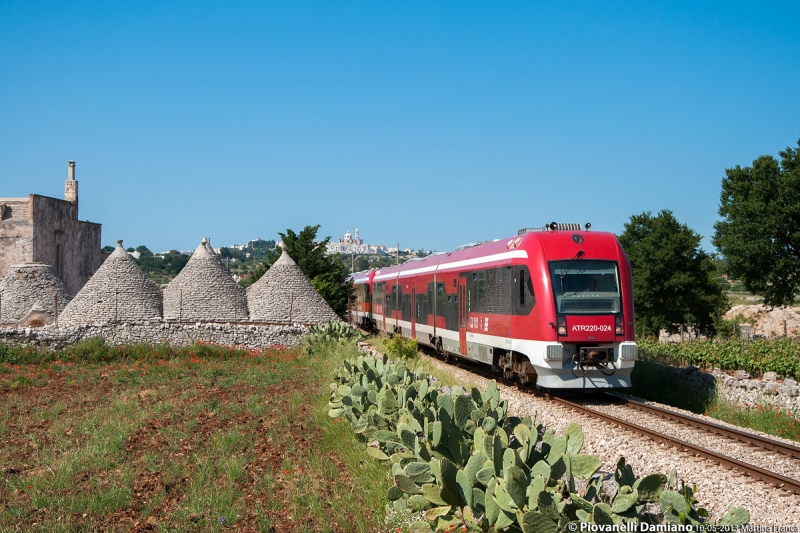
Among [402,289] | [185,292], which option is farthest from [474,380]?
[185,292]

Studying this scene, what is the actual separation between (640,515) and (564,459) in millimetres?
702

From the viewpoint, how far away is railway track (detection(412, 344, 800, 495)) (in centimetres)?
861

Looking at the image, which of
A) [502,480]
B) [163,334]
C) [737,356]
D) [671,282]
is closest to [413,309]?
[163,334]

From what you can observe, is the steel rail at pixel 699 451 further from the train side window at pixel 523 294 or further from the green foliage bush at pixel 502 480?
the green foliage bush at pixel 502 480

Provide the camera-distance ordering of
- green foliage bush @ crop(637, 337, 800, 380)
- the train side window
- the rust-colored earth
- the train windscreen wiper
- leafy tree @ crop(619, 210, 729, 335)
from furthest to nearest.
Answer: leafy tree @ crop(619, 210, 729, 335) → green foliage bush @ crop(637, 337, 800, 380) → the train side window → the train windscreen wiper → the rust-colored earth

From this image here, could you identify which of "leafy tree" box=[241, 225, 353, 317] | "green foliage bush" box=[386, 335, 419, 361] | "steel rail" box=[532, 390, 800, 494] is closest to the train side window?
"steel rail" box=[532, 390, 800, 494]

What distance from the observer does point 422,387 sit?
9.20 metres

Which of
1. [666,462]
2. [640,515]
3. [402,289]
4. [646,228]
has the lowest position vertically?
[666,462]

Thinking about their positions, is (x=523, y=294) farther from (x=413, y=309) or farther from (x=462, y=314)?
(x=413, y=309)

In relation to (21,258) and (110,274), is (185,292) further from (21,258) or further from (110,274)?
(21,258)

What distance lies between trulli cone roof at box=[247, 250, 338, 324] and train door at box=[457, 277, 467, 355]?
41.0ft

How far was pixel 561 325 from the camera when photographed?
1405 cm

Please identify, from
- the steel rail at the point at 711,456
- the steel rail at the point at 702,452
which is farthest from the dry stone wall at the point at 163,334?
the steel rail at the point at 711,456

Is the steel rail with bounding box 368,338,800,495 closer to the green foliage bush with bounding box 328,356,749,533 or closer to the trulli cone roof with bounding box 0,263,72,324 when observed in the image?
Answer: the green foliage bush with bounding box 328,356,749,533
